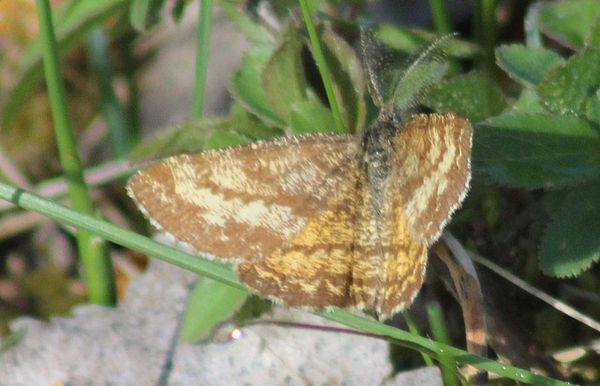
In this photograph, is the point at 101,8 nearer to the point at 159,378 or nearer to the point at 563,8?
the point at 159,378

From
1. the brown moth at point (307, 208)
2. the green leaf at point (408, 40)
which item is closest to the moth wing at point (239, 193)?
the brown moth at point (307, 208)

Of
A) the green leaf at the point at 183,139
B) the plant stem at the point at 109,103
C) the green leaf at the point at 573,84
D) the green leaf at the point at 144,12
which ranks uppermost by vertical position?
the green leaf at the point at 573,84

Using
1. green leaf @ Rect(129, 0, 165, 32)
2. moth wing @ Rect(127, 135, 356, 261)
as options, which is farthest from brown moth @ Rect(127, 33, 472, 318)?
green leaf @ Rect(129, 0, 165, 32)

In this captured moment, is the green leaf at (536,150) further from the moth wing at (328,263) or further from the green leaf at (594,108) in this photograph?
the moth wing at (328,263)

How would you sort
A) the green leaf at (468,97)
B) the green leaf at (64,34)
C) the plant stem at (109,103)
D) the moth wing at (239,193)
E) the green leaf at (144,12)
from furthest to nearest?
the plant stem at (109,103) < the green leaf at (64,34) < the green leaf at (144,12) < the green leaf at (468,97) < the moth wing at (239,193)

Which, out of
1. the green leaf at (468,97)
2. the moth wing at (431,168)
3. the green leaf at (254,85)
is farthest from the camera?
the green leaf at (254,85)

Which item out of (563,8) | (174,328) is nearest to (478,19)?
(563,8)

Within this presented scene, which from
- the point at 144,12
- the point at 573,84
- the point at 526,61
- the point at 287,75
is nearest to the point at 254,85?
the point at 287,75
